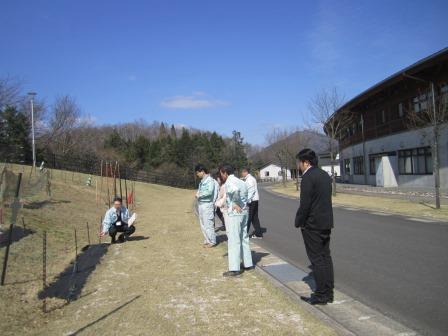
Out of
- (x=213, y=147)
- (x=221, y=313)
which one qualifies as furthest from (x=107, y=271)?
(x=213, y=147)

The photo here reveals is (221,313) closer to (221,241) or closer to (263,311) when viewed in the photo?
(263,311)

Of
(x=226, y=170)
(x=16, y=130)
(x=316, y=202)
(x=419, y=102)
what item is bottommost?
(x=316, y=202)

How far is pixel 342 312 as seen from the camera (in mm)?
4609

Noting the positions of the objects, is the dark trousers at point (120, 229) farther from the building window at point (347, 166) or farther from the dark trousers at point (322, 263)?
the building window at point (347, 166)

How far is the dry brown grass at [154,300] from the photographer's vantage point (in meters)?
4.32

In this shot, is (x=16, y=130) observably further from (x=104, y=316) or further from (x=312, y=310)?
(x=312, y=310)

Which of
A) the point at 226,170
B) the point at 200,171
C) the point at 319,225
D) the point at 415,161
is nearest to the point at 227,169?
the point at 226,170

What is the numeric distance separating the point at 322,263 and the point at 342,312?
1.88 ft

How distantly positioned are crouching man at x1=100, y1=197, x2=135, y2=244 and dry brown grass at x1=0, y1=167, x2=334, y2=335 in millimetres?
954

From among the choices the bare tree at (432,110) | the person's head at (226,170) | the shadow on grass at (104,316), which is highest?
the bare tree at (432,110)

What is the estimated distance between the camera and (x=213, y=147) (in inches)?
2985

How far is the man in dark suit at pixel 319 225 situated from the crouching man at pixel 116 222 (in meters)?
5.88

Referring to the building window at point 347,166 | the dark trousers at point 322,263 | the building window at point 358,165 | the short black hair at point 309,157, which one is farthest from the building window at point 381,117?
the dark trousers at point 322,263

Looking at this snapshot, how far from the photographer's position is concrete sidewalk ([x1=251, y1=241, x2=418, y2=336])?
4.04 meters
